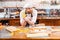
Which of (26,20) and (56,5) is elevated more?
(56,5)

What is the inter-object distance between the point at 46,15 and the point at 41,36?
2429 mm

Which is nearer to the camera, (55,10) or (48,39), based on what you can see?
(48,39)

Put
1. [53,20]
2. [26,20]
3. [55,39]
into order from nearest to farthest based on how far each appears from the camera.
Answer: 1. [55,39]
2. [26,20]
3. [53,20]

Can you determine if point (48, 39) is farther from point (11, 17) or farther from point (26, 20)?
point (11, 17)

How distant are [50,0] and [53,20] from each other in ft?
2.02

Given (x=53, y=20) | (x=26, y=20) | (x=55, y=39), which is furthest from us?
(x=53, y=20)

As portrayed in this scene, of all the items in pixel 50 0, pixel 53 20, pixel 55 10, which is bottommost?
pixel 53 20

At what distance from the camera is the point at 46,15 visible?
432 centimetres

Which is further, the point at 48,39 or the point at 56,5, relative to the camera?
the point at 56,5

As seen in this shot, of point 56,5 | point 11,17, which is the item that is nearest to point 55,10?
point 56,5

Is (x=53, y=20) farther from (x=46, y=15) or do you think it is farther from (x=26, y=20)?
(x=26, y=20)

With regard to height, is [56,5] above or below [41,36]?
above

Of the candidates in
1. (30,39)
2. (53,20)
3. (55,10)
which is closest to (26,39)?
(30,39)

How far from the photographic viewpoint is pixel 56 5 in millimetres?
4285
